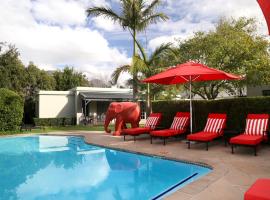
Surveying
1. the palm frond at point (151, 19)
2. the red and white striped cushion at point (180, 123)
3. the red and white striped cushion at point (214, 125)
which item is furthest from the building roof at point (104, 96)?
the red and white striped cushion at point (214, 125)

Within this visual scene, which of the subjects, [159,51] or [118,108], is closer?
[118,108]

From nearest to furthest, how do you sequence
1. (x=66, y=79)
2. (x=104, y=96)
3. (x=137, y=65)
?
(x=137, y=65), (x=104, y=96), (x=66, y=79)

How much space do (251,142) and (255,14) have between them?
54.0 feet

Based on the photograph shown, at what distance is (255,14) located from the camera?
2255 centimetres

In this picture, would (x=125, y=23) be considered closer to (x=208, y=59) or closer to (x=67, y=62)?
(x=208, y=59)

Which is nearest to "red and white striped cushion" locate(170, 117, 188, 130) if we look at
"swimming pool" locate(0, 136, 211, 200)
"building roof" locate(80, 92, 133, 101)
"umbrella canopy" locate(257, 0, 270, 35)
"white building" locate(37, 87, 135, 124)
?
"swimming pool" locate(0, 136, 211, 200)

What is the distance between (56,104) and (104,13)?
44.6ft

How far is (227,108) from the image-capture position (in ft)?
42.3

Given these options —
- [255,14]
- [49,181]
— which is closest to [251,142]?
[49,181]

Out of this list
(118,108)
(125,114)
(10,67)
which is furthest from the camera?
(10,67)

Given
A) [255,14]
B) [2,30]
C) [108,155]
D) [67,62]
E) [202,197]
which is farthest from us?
[67,62]

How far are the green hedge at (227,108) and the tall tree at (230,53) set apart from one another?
584cm

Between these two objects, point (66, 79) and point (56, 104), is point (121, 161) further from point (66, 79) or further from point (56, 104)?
point (66, 79)

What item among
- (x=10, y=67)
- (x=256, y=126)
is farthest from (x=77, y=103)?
(x=256, y=126)
